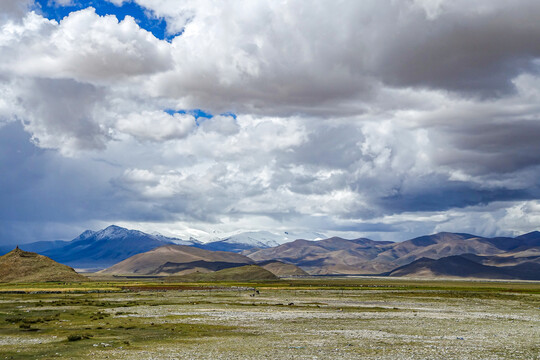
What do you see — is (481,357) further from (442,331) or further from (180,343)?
(180,343)

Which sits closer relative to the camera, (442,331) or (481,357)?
(481,357)

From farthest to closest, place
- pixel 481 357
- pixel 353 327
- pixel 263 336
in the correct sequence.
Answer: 1. pixel 353 327
2. pixel 263 336
3. pixel 481 357

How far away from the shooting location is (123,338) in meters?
42.7

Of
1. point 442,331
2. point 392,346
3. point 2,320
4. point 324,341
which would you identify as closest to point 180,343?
point 324,341

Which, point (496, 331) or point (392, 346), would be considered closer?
point (392, 346)

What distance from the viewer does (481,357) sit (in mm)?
33438

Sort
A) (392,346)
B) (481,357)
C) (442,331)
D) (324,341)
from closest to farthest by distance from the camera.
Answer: (481,357) → (392,346) → (324,341) → (442,331)

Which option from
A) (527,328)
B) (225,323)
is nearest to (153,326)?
(225,323)

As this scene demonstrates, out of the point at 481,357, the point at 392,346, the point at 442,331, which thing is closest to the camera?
the point at 481,357

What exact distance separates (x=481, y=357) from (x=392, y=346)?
670cm

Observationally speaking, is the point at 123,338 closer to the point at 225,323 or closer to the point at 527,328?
the point at 225,323

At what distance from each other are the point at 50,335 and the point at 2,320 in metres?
17.5

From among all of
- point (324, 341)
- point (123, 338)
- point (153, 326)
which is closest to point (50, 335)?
point (123, 338)

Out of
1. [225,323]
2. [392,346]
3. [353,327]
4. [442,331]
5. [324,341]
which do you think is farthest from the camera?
[225,323]
